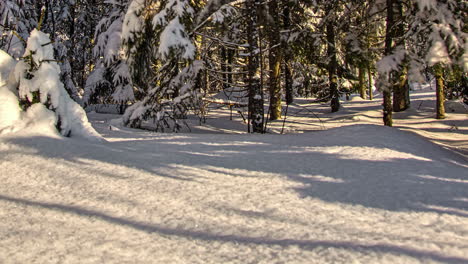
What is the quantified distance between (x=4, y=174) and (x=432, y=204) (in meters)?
4.11

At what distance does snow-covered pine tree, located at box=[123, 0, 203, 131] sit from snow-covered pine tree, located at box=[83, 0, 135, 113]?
190 cm

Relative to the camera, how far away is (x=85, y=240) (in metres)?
2.48

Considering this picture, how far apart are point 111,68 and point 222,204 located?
41.9ft

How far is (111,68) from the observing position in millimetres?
14602

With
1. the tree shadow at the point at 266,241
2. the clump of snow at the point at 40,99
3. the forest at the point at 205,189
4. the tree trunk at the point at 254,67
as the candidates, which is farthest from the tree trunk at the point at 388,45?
the tree shadow at the point at 266,241

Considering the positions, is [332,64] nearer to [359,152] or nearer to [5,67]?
[359,152]

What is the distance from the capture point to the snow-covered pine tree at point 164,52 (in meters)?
9.11

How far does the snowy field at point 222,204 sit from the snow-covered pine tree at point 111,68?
28.3 ft

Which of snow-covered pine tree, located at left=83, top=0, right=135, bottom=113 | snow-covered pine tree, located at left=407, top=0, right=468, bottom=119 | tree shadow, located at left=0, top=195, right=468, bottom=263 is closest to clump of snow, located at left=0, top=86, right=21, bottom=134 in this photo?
tree shadow, located at left=0, top=195, right=468, bottom=263

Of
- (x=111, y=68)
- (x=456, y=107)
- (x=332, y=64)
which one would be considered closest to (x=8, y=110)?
(x=111, y=68)

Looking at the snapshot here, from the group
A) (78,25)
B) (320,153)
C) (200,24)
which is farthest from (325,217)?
(78,25)

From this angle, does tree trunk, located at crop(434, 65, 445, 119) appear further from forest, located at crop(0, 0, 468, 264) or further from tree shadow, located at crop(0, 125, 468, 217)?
tree shadow, located at crop(0, 125, 468, 217)

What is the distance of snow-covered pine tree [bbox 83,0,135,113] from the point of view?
13.2 meters

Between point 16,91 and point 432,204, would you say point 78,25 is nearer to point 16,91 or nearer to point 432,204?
point 16,91
